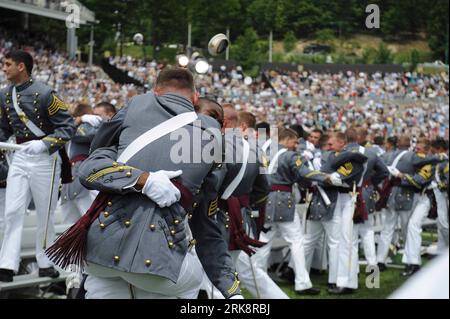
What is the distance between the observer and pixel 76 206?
822 centimetres

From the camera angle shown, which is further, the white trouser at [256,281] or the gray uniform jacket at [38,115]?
the white trouser at [256,281]

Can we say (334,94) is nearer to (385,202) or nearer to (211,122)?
(385,202)

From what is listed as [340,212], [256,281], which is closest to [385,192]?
[340,212]

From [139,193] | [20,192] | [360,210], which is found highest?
[139,193]

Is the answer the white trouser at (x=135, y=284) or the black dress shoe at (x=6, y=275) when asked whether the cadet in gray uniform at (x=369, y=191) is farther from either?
the white trouser at (x=135, y=284)

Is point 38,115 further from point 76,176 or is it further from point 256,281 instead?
point 256,281

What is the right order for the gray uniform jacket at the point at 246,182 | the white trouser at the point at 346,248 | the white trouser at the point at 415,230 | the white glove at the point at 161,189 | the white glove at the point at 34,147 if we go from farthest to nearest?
the white trouser at the point at 415,230 → the white trouser at the point at 346,248 → the white glove at the point at 34,147 → the gray uniform jacket at the point at 246,182 → the white glove at the point at 161,189

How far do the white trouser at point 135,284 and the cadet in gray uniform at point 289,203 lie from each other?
5201 millimetres

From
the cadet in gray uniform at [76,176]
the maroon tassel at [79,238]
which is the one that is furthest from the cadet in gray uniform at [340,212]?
the maroon tassel at [79,238]

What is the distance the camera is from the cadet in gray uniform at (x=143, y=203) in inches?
148

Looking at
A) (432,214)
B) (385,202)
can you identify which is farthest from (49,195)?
(432,214)

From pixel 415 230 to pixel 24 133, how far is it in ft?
23.9
